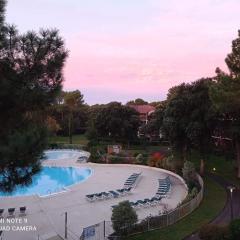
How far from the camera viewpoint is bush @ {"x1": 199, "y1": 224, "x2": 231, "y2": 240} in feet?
56.9

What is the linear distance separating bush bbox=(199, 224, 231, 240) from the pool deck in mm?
5917

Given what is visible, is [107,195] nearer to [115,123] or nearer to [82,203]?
[82,203]

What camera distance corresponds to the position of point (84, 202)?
27.5 metres

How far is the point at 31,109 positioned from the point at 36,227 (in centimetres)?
1143

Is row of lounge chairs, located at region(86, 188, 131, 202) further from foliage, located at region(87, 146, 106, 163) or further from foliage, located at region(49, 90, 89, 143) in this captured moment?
foliage, located at region(49, 90, 89, 143)

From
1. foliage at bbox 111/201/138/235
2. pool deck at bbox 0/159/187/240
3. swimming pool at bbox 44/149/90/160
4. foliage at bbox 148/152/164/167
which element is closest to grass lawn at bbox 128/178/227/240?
foliage at bbox 111/201/138/235

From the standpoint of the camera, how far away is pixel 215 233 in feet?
57.5

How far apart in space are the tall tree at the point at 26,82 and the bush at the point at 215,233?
30.8 feet

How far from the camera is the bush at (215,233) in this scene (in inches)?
683

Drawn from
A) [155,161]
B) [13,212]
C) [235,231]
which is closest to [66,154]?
[155,161]

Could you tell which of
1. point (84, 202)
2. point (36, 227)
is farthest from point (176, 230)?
point (84, 202)

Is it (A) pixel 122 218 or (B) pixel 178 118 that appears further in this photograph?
(B) pixel 178 118

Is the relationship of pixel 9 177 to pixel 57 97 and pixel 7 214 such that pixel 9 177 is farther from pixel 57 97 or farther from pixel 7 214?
pixel 7 214

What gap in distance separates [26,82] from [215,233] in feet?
34.3
